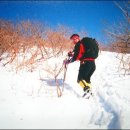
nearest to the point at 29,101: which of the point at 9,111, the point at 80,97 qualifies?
the point at 9,111

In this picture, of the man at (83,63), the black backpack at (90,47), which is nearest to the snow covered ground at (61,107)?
the man at (83,63)

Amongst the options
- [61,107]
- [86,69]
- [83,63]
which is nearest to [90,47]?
[83,63]

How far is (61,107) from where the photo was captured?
14.9 feet

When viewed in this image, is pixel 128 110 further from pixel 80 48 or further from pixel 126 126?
pixel 80 48

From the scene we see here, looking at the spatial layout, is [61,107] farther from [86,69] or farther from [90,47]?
[90,47]

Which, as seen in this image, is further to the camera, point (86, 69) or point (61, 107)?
point (86, 69)


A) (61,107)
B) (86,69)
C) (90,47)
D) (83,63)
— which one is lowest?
(61,107)

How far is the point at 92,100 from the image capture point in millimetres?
5070

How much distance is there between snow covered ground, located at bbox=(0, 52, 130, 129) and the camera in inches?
146

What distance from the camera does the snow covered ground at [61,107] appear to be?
12.1 feet

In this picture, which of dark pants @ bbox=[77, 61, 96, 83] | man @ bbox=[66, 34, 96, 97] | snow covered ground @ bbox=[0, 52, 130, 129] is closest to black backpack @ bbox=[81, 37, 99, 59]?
man @ bbox=[66, 34, 96, 97]

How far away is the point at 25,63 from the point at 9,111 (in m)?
4.07

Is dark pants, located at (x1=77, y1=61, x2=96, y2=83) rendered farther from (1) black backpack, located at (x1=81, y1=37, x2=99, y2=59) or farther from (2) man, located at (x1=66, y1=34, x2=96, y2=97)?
(1) black backpack, located at (x1=81, y1=37, x2=99, y2=59)

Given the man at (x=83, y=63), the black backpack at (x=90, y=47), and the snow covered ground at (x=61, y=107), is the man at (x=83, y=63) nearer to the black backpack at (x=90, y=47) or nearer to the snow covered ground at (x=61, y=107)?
the black backpack at (x=90, y=47)
